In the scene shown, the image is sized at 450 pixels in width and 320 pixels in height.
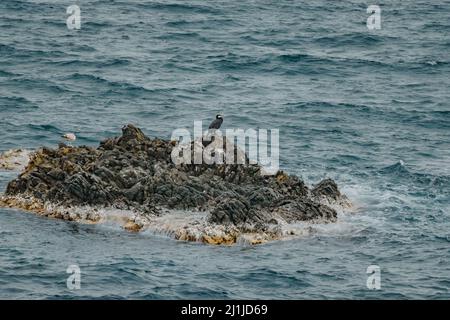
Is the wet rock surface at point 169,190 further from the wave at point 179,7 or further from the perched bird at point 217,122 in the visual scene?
the wave at point 179,7

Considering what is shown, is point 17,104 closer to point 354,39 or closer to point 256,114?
point 256,114

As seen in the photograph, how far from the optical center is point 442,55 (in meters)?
68.7

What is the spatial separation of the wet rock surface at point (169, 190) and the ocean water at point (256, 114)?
1037 mm

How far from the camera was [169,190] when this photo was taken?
126ft

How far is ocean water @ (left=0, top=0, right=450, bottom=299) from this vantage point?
109 feet

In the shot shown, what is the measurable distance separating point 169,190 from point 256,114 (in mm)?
17395

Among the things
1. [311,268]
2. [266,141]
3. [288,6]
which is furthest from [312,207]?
[288,6]

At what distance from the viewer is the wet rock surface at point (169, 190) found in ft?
120

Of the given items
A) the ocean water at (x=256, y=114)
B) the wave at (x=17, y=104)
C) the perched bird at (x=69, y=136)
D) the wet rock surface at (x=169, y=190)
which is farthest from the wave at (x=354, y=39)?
the wet rock surface at (x=169, y=190)

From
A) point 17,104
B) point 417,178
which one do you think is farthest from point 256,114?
point 417,178

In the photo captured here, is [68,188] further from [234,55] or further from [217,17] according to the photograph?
[217,17]

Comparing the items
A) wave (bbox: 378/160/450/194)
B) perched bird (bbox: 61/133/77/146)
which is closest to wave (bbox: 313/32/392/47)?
wave (bbox: 378/160/450/194)

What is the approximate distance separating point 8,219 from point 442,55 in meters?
38.8

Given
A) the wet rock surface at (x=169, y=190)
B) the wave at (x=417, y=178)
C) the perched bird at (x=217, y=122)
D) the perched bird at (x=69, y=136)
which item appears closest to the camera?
the wet rock surface at (x=169, y=190)
